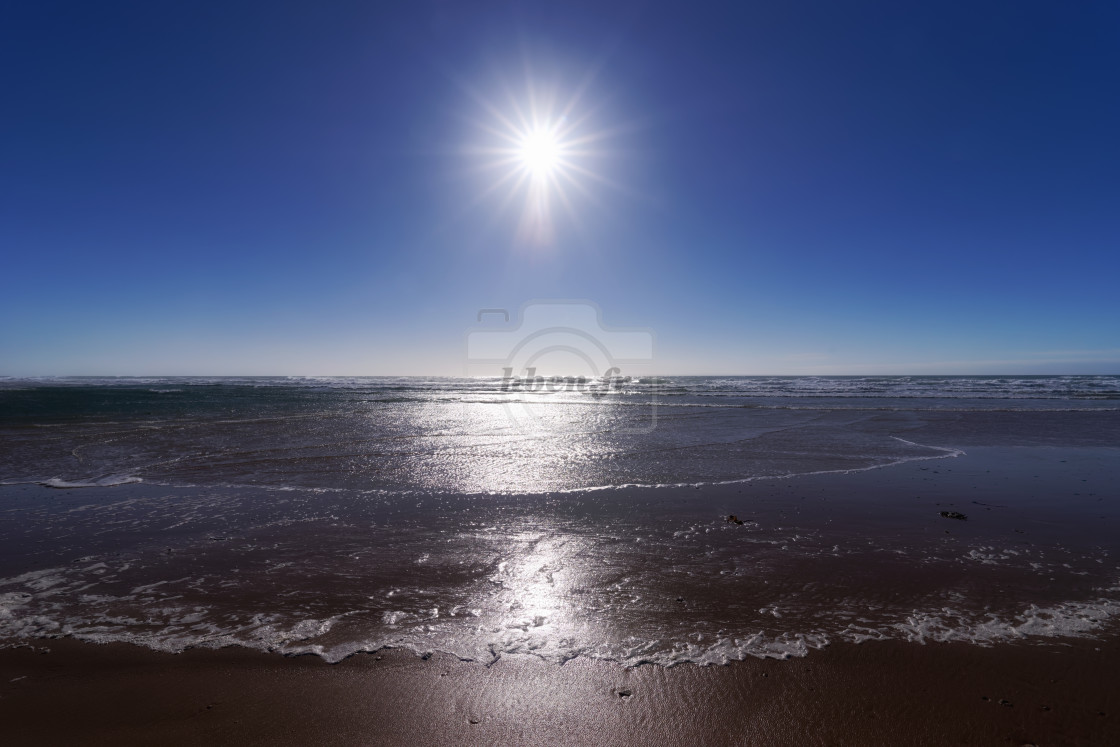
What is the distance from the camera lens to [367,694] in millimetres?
3521

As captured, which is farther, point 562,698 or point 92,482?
point 92,482

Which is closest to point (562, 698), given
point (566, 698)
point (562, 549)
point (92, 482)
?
point (566, 698)

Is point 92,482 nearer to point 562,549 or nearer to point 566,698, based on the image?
point 562,549

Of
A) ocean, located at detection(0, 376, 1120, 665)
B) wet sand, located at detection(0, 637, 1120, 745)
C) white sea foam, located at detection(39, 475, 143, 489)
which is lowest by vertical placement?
wet sand, located at detection(0, 637, 1120, 745)

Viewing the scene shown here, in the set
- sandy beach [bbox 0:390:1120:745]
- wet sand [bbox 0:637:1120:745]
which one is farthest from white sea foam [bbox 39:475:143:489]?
wet sand [bbox 0:637:1120:745]

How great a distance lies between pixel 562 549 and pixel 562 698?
2.78 m

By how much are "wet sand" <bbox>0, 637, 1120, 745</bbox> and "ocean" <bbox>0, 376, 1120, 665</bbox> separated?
0.73ft

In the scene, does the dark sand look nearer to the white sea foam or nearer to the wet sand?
the wet sand

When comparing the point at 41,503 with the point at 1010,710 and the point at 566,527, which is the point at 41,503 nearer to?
the point at 566,527

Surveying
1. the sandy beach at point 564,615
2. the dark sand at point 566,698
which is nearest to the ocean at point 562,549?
the sandy beach at point 564,615

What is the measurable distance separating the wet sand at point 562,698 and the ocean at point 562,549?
222mm

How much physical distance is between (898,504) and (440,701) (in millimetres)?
7907

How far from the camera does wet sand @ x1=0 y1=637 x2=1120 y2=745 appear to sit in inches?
125

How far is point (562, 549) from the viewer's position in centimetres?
627
